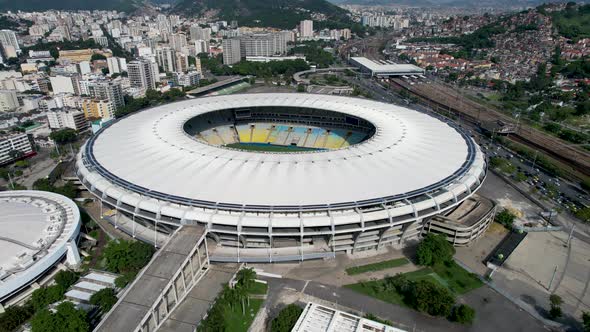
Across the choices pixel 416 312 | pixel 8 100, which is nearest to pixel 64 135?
pixel 8 100

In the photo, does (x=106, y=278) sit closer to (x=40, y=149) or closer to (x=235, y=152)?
(x=235, y=152)

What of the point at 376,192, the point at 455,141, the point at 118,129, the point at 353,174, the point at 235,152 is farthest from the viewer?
the point at 118,129

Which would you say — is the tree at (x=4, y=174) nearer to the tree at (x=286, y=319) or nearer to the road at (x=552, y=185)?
the tree at (x=286, y=319)

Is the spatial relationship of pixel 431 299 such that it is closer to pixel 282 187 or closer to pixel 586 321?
pixel 586 321

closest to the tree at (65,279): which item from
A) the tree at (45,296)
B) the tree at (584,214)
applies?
the tree at (45,296)

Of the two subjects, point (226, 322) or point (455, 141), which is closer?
point (226, 322)

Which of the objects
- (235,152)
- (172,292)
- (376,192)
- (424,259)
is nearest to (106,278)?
(172,292)

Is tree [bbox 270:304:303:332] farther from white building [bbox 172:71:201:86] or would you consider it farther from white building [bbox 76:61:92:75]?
white building [bbox 76:61:92:75]
